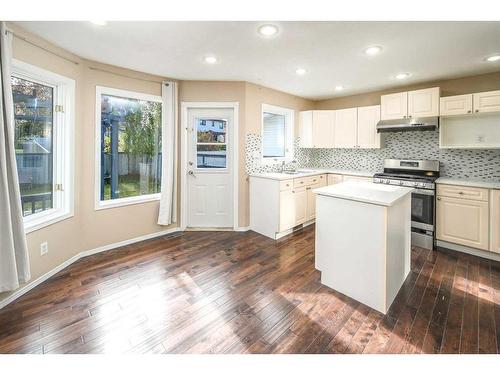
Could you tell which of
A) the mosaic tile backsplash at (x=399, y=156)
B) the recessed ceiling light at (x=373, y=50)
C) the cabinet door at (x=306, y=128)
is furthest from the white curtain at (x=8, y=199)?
the cabinet door at (x=306, y=128)

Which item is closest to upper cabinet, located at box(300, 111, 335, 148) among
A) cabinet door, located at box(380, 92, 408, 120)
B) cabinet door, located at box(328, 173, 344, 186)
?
cabinet door, located at box(328, 173, 344, 186)

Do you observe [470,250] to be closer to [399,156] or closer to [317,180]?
[399,156]

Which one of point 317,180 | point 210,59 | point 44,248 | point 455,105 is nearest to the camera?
point 44,248

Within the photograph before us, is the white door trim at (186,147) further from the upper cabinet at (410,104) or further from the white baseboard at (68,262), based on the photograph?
the upper cabinet at (410,104)

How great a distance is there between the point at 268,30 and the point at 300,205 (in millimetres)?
2665

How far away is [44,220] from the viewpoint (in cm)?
259

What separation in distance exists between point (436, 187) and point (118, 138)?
4392 millimetres

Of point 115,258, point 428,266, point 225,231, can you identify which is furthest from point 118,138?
point 428,266

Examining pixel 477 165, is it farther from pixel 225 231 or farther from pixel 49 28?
pixel 49 28

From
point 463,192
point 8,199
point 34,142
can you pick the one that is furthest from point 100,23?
point 463,192

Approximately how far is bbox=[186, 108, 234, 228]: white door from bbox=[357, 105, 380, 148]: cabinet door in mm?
2301

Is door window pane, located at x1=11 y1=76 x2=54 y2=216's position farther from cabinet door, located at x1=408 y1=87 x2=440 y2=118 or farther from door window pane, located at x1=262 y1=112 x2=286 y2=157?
cabinet door, located at x1=408 y1=87 x2=440 y2=118

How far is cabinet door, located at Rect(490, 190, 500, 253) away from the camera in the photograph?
2997 mm

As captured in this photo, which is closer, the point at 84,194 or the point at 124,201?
the point at 84,194
